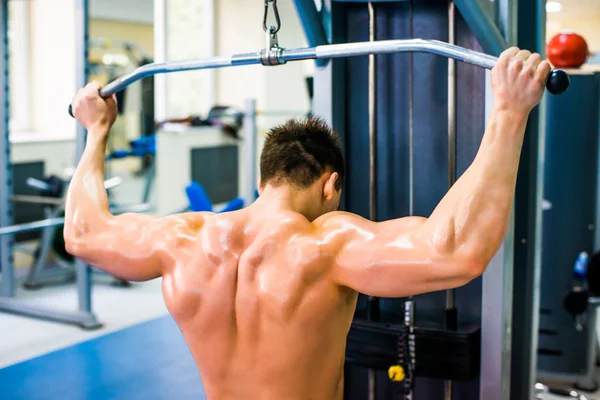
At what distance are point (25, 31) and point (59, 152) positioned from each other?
4.20 ft

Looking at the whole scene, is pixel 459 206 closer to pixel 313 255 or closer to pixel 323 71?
pixel 313 255

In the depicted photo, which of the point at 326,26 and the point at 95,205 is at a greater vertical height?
the point at 326,26

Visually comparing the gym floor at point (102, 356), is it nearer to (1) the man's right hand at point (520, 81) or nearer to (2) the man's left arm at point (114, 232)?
(2) the man's left arm at point (114, 232)

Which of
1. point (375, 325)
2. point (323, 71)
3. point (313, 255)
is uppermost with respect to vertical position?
point (323, 71)

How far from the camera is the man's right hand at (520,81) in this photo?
1.11 m

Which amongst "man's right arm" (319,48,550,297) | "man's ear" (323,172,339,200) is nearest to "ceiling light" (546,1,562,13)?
"man's ear" (323,172,339,200)

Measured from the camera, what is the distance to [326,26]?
7.14ft

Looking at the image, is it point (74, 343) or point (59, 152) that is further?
point (59, 152)

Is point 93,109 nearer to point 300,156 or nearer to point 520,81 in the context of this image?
point 300,156

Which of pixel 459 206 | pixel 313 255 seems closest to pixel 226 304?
pixel 313 255

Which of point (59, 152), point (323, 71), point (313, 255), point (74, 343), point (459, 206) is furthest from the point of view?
point (59, 152)

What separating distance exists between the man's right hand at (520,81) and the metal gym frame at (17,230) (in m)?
3.38

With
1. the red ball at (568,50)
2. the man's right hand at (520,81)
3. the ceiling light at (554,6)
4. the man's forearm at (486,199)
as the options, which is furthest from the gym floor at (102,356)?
the ceiling light at (554,6)

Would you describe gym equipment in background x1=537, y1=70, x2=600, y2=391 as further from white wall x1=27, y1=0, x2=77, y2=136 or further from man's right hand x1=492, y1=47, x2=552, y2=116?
white wall x1=27, y1=0, x2=77, y2=136
